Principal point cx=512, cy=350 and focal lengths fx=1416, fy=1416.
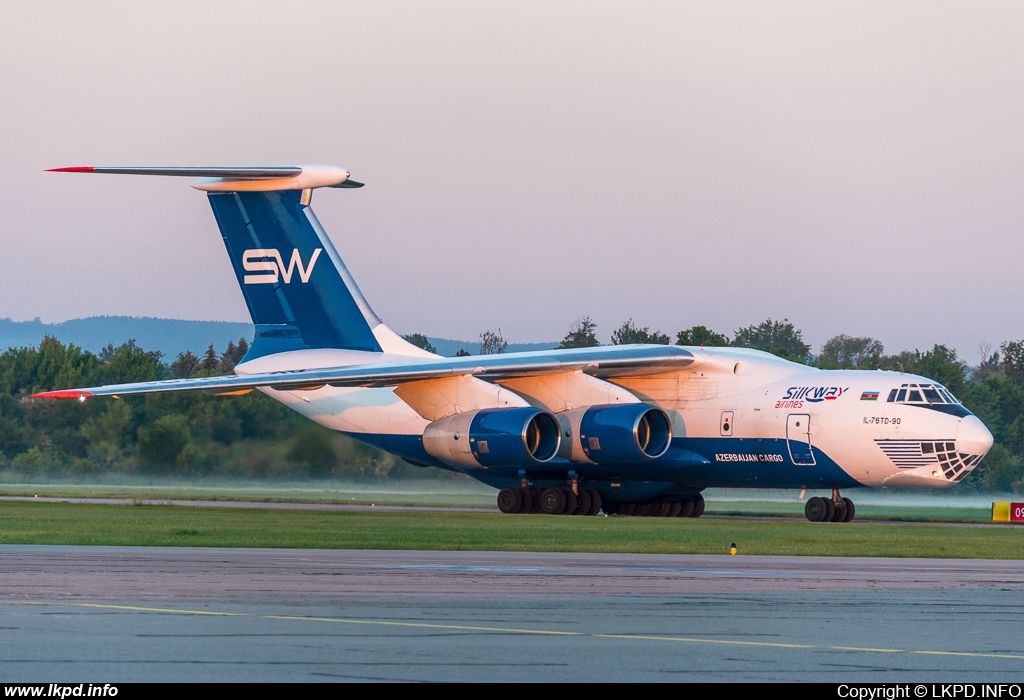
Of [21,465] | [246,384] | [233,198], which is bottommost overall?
[21,465]

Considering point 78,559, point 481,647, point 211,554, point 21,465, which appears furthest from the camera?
point 21,465

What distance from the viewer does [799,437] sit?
27781mm

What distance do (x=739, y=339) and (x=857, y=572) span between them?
Answer: 58990 mm

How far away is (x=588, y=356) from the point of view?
29.4 metres

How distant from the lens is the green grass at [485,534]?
17.1 m

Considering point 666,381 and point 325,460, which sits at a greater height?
point 666,381

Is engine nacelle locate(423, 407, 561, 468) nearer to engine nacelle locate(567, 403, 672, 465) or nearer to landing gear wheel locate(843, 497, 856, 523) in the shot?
engine nacelle locate(567, 403, 672, 465)

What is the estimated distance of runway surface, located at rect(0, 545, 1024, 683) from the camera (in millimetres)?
6953

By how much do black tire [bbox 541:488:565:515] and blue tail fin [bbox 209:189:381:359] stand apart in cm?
576

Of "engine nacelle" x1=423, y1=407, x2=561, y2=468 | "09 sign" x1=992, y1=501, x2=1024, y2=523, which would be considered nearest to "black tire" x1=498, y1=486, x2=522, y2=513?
"engine nacelle" x1=423, y1=407, x2=561, y2=468

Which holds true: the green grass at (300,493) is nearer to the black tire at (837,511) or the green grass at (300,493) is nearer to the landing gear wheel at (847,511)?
the black tire at (837,511)

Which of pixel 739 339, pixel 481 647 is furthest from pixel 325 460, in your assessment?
pixel 739 339
